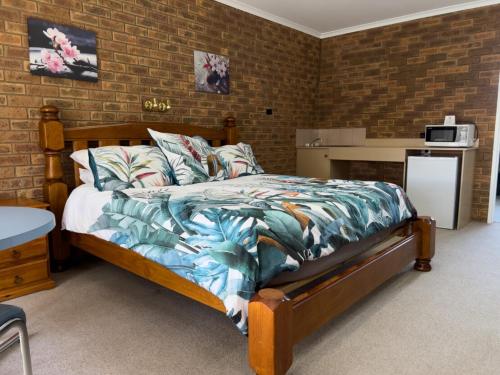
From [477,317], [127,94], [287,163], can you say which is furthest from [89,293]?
[287,163]

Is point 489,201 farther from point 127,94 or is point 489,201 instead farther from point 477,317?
point 127,94

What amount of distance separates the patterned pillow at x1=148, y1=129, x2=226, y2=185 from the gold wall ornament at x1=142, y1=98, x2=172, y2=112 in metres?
0.42

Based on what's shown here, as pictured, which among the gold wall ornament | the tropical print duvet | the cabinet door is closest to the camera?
the tropical print duvet

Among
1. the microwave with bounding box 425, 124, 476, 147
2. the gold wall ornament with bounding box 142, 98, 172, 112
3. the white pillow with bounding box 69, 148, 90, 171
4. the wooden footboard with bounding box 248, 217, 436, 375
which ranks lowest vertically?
the wooden footboard with bounding box 248, 217, 436, 375

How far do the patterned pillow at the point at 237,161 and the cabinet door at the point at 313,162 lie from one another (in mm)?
1619

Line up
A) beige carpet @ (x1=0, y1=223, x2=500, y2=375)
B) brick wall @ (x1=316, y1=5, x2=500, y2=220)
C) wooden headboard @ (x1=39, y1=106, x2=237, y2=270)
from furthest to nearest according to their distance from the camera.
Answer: brick wall @ (x1=316, y1=5, x2=500, y2=220)
wooden headboard @ (x1=39, y1=106, x2=237, y2=270)
beige carpet @ (x1=0, y1=223, x2=500, y2=375)

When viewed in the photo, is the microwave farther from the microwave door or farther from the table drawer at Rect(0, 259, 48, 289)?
the table drawer at Rect(0, 259, 48, 289)

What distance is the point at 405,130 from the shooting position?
486 cm

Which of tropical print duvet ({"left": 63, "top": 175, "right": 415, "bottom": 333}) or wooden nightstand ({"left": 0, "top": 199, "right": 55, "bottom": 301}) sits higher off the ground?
tropical print duvet ({"left": 63, "top": 175, "right": 415, "bottom": 333})

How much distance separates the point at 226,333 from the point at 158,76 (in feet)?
8.19

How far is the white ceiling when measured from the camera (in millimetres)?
4184

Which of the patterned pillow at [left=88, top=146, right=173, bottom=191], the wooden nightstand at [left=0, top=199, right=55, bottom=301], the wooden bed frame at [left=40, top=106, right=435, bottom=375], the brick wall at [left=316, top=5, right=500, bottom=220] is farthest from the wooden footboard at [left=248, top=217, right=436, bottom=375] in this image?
the brick wall at [left=316, top=5, right=500, bottom=220]

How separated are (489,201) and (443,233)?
933 millimetres

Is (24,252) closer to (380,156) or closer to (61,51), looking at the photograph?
(61,51)
